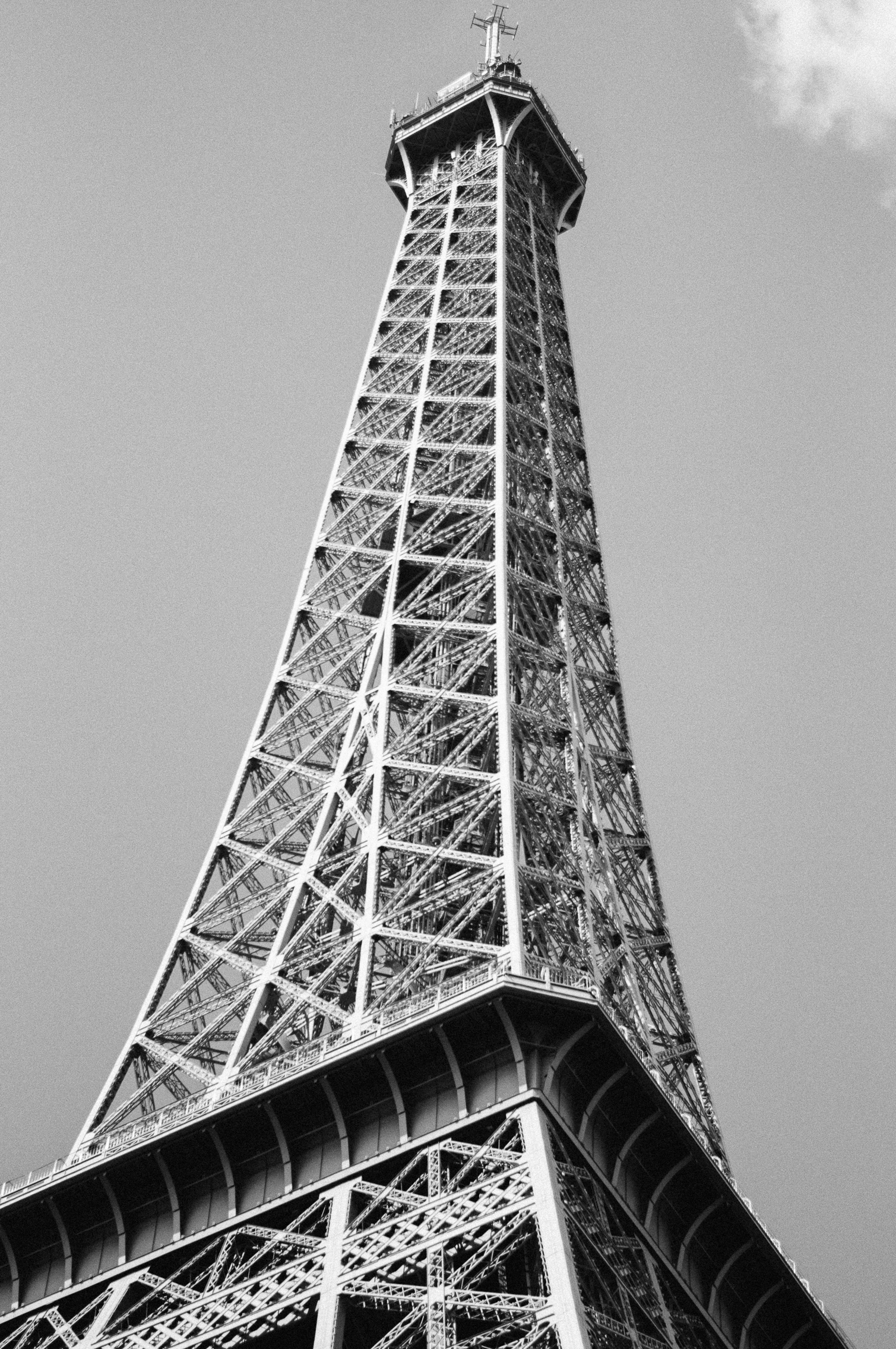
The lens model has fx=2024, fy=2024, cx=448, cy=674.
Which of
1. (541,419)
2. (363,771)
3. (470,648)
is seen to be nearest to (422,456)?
(541,419)

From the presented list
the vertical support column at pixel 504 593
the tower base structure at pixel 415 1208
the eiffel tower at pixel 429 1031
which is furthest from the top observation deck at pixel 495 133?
the tower base structure at pixel 415 1208

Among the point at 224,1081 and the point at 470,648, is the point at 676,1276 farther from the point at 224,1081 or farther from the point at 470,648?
the point at 470,648

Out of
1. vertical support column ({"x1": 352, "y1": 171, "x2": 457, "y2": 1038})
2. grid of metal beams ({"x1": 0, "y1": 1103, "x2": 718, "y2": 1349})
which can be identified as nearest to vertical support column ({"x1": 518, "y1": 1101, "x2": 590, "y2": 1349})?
grid of metal beams ({"x1": 0, "y1": 1103, "x2": 718, "y2": 1349})

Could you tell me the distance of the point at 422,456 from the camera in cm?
6631

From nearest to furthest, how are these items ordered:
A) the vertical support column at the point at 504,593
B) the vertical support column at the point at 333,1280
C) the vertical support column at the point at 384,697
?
the vertical support column at the point at 333,1280, the vertical support column at the point at 504,593, the vertical support column at the point at 384,697

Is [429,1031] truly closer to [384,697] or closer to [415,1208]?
[415,1208]

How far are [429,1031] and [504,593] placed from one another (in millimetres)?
19772

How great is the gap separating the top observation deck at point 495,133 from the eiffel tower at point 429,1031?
22.2 meters

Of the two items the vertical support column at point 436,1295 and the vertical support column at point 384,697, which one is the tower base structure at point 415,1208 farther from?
the vertical support column at point 384,697

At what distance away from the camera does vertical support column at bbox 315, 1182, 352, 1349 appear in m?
33.0

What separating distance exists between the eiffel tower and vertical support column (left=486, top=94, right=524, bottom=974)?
0.13m

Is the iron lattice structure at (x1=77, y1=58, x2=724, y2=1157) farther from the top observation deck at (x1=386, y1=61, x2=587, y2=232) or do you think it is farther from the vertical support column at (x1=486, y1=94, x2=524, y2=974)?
the top observation deck at (x1=386, y1=61, x2=587, y2=232)

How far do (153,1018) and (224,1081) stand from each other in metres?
5.20

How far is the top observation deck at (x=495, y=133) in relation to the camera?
84750mm
